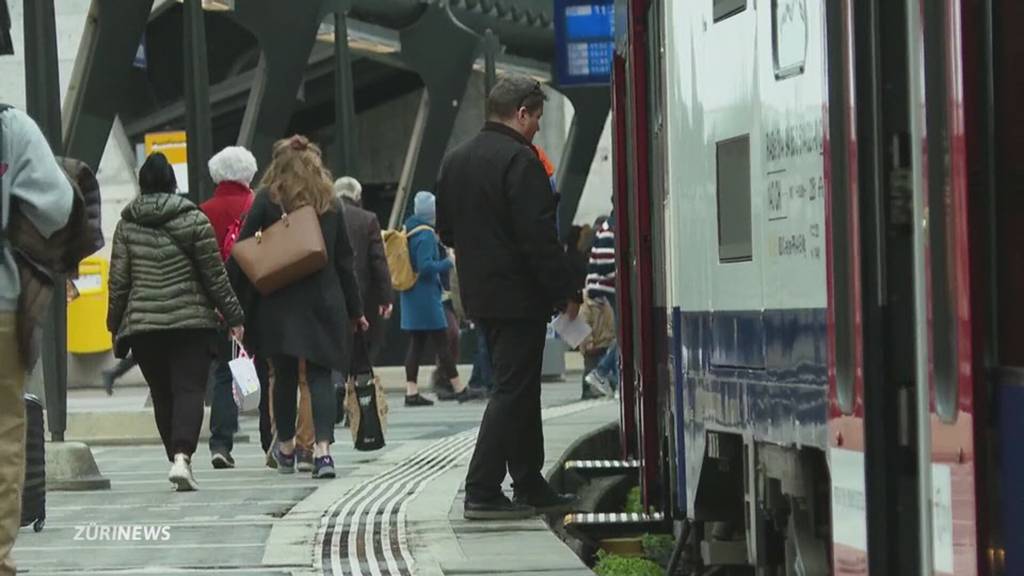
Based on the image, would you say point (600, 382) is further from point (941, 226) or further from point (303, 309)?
point (941, 226)

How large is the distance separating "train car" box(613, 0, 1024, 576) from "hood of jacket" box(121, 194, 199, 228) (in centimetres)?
399

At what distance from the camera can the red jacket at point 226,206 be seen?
14.0m

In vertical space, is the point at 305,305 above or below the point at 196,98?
below

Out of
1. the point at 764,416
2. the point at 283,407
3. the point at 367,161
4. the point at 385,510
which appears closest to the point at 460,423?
the point at 283,407

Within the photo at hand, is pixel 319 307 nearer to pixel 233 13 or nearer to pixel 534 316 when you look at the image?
pixel 534 316

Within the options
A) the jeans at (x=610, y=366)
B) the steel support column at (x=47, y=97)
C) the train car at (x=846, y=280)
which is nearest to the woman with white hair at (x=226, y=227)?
the steel support column at (x=47, y=97)

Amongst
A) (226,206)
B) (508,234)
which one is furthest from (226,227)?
(508,234)

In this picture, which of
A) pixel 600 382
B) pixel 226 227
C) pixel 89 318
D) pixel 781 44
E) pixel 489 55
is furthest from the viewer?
pixel 489 55

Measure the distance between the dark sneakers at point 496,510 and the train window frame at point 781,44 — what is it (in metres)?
3.96

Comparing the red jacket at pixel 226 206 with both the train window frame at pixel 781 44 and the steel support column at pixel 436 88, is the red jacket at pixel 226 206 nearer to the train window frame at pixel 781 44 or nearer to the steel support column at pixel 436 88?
the train window frame at pixel 781 44

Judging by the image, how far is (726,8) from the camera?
7180 mm

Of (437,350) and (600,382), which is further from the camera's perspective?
(437,350)

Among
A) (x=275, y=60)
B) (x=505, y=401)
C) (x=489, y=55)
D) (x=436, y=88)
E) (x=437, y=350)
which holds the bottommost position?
(x=437, y=350)

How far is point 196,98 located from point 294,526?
29.6ft
